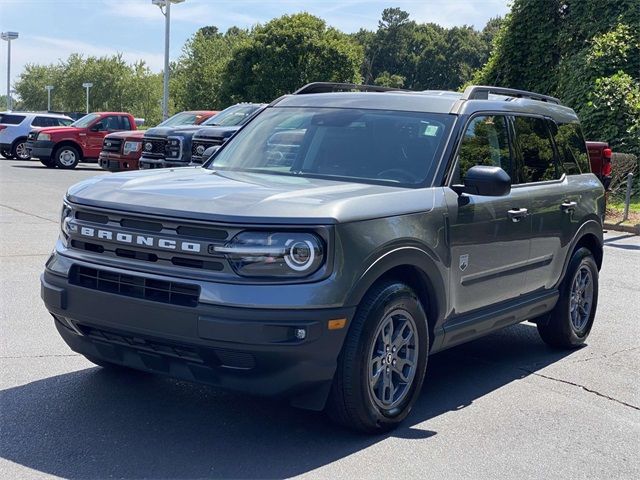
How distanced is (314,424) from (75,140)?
24.3 meters

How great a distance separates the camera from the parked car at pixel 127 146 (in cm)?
2088

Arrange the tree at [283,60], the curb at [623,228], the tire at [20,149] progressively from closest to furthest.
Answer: the curb at [623,228] → the tire at [20,149] → the tree at [283,60]

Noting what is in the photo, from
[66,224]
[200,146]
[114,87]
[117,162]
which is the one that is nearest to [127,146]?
[117,162]

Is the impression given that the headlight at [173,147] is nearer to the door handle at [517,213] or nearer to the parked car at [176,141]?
the parked car at [176,141]

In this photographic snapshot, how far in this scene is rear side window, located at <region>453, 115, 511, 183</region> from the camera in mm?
5434

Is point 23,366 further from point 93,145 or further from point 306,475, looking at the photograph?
point 93,145

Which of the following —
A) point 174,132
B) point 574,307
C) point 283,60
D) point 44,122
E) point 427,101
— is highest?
point 283,60

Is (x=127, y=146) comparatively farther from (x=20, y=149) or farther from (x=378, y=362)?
(x=378, y=362)

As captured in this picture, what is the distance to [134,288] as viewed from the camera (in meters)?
4.34

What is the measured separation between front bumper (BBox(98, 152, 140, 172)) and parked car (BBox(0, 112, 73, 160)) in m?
9.88

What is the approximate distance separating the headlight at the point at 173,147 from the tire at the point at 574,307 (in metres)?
11.9

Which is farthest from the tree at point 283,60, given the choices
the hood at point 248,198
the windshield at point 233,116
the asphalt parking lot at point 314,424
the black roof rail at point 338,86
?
the hood at point 248,198

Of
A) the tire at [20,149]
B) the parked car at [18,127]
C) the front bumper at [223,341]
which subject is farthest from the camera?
the tire at [20,149]

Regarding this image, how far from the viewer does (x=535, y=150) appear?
636cm
